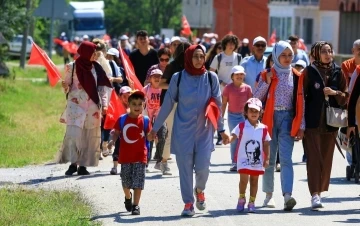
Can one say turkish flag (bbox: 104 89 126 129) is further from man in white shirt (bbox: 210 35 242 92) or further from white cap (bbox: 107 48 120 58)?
man in white shirt (bbox: 210 35 242 92)

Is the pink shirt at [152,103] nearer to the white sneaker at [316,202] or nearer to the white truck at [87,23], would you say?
the white sneaker at [316,202]

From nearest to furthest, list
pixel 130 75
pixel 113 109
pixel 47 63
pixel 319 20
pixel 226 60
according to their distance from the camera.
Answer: pixel 113 109, pixel 47 63, pixel 130 75, pixel 226 60, pixel 319 20

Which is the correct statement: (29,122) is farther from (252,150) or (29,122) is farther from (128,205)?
(252,150)

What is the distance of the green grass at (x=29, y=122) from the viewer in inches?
752

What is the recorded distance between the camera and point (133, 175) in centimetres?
1249

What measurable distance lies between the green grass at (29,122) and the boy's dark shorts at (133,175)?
18.0ft

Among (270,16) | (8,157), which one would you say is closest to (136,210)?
(8,157)

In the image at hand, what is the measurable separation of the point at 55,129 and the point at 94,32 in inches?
2589

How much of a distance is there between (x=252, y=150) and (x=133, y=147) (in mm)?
1249

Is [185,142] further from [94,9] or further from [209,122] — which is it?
[94,9]

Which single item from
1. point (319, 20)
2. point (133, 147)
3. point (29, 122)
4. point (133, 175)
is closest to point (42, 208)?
point (133, 175)

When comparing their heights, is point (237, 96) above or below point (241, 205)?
above

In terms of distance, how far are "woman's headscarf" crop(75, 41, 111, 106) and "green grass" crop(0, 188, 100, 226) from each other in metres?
2.09

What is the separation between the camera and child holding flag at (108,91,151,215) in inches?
492
